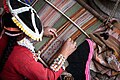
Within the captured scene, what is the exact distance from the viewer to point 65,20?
276 centimetres

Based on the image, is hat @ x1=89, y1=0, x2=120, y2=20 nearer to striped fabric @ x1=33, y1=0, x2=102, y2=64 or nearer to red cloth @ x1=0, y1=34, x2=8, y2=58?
striped fabric @ x1=33, y1=0, x2=102, y2=64

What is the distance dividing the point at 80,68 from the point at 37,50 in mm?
410

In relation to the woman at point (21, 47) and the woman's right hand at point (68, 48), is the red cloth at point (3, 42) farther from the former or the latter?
the woman's right hand at point (68, 48)

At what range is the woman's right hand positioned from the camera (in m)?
2.42

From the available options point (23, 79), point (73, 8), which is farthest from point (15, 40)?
point (73, 8)

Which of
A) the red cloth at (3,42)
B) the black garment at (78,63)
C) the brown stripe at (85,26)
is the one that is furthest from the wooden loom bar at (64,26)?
the red cloth at (3,42)

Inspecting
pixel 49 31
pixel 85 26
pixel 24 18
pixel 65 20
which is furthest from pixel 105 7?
pixel 24 18

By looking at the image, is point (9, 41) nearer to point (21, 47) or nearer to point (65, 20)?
point (21, 47)

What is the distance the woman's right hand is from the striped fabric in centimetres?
12

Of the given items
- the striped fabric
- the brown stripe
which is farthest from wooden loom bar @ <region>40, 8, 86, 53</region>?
the brown stripe

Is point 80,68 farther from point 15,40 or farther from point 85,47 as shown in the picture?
point 15,40

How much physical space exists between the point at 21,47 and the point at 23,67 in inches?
6.2

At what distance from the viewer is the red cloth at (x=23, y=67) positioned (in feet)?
7.08

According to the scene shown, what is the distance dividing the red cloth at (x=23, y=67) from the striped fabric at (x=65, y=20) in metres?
0.42
